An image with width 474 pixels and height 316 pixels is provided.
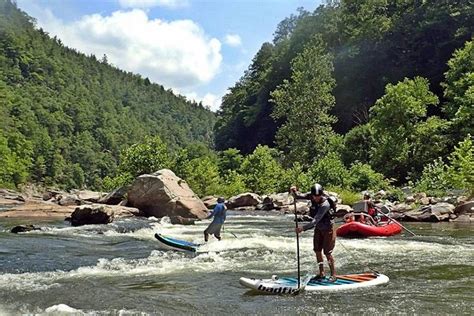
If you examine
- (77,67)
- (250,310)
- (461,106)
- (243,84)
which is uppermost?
(77,67)

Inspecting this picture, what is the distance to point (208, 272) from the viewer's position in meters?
11.5

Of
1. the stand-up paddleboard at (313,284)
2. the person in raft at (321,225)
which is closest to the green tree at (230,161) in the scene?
the person in raft at (321,225)

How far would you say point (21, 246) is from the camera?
1522 cm

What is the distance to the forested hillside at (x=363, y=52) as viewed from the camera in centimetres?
5847

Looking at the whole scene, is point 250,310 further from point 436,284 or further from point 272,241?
point 272,241

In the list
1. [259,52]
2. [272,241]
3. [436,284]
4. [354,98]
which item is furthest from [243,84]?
[436,284]

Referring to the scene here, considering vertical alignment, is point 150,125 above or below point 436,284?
above

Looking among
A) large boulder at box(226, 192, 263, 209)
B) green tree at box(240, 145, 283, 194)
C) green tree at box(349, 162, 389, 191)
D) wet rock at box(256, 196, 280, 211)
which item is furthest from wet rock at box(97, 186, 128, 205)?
green tree at box(240, 145, 283, 194)

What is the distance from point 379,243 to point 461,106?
25.2m

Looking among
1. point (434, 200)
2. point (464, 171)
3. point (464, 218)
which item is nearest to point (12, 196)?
point (434, 200)

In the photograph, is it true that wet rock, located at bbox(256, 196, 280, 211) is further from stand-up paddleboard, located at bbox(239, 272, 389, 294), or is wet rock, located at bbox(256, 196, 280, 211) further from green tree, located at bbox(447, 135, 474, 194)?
stand-up paddleboard, located at bbox(239, 272, 389, 294)

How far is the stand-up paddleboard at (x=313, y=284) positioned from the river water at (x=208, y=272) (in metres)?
0.19

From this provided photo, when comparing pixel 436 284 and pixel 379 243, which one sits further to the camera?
pixel 379 243

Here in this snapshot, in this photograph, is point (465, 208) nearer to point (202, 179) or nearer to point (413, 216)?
point (413, 216)
